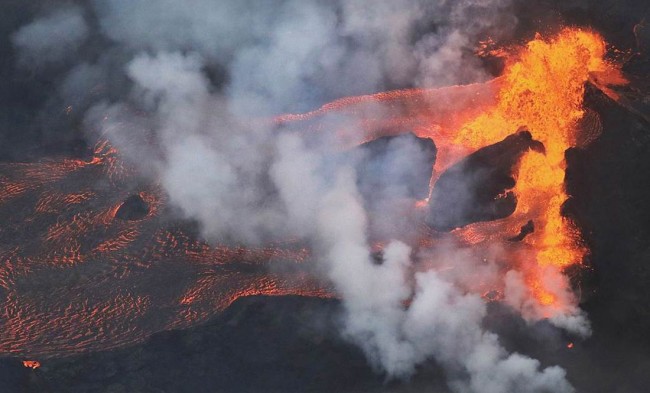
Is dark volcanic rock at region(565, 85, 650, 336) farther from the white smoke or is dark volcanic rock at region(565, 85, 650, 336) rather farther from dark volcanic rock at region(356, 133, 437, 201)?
the white smoke

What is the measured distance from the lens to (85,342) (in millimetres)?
5438

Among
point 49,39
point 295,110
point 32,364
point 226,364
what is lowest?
point 32,364

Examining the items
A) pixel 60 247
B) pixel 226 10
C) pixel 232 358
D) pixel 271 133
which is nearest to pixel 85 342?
pixel 60 247

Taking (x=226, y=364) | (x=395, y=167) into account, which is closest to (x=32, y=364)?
(x=226, y=364)

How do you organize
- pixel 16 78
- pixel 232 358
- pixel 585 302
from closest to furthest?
pixel 232 358
pixel 585 302
pixel 16 78

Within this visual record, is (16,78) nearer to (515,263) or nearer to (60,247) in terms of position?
(60,247)

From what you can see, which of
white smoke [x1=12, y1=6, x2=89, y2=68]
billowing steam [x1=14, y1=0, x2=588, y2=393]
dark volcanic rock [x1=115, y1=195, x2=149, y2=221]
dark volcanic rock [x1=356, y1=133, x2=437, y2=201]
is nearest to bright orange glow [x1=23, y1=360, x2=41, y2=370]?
dark volcanic rock [x1=115, y1=195, x2=149, y2=221]

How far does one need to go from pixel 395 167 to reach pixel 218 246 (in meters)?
2.28

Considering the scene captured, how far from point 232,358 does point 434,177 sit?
311cm

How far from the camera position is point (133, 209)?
18.8ft

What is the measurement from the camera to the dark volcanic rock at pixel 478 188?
19.3ft

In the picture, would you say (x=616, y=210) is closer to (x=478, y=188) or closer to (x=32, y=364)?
(x=478, y=188)

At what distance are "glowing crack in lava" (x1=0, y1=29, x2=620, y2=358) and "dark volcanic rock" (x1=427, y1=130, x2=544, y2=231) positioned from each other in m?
0.10

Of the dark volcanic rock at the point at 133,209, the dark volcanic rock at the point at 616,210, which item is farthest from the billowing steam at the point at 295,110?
the dark volcanic rock at the point at 616,210
